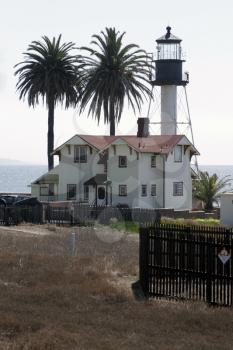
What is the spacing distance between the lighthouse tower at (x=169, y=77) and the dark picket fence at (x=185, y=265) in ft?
169

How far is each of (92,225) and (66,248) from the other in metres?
17.1

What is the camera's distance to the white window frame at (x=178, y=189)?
6981 centimetres

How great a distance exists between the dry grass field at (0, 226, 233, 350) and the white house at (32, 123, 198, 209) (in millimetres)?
39233

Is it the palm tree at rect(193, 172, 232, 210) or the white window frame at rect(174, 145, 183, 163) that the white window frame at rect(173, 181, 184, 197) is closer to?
the palm tree at rect(193, 172, 232, 210)

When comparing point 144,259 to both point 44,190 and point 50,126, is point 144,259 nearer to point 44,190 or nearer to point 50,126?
point 44,190

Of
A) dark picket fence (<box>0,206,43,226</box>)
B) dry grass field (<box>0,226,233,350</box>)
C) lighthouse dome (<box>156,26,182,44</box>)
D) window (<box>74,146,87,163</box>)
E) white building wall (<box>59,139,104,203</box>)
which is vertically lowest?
dry grass field (<box>0,226,233,350</box>)

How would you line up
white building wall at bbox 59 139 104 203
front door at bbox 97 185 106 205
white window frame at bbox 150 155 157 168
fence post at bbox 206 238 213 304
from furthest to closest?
white building wall at bbox 59 139 104 203
white window frame at bbox 150 155 157 168
front door at bbox 97 185 106 205
fence post at bbox 206 238 213 304

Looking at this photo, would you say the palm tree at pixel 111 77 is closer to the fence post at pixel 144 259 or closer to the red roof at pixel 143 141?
the red roof at pixel 143 141

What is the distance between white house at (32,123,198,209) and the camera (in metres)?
66.8

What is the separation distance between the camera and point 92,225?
47188mm

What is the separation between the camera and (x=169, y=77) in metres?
73.1

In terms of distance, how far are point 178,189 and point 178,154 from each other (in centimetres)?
304

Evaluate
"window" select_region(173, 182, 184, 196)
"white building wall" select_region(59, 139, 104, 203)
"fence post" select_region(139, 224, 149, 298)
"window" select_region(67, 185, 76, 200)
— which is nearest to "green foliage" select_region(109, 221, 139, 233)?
"white building wall" select_region(59, 139, 104, 203)

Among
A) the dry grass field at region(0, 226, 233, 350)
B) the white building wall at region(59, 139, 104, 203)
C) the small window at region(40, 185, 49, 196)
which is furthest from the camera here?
the small window at region(40, 185, 49, 196)
